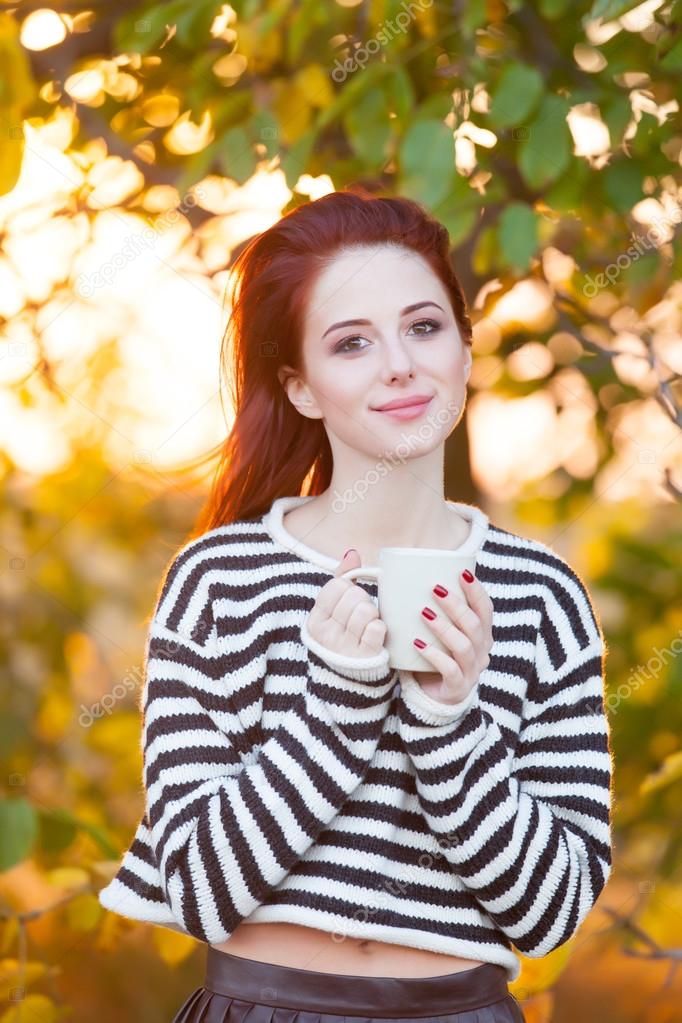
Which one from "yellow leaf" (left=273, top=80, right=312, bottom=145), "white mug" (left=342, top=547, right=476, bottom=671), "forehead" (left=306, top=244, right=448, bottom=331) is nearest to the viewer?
"white mug" (left=342, top=547, right=476, bottom=671)

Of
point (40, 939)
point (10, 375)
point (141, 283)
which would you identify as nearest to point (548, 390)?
point (141, 283)

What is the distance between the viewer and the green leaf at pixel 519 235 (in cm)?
175

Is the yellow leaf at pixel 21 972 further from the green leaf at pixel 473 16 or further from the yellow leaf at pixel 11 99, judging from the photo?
the green leaf at pixel 473 16

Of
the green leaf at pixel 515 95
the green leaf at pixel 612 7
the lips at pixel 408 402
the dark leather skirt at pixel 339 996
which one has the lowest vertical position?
the dark leather skirt at pixel 339 996

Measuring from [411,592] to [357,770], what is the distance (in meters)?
0.21

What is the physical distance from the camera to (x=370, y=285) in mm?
1413

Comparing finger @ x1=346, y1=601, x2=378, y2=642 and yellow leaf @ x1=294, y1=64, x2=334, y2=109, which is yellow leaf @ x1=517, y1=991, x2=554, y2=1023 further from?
yellow leaf @ x1=294, y1=64, x2=334, y2=109

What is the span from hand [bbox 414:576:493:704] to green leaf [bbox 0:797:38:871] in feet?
2.79

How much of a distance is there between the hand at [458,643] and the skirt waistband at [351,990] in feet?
1.10

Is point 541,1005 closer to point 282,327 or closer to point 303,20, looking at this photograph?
point 282,327

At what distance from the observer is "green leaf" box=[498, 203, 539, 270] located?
5.75ft

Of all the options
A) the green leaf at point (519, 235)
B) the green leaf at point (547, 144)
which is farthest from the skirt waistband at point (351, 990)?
the green leaf at point (547, 144)

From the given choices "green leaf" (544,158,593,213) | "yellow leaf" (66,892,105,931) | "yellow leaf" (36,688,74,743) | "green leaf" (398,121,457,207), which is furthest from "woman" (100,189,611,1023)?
"yellow leaf" (36,688,74,743)

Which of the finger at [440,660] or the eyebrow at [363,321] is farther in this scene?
the eyebrow at [363,321]
